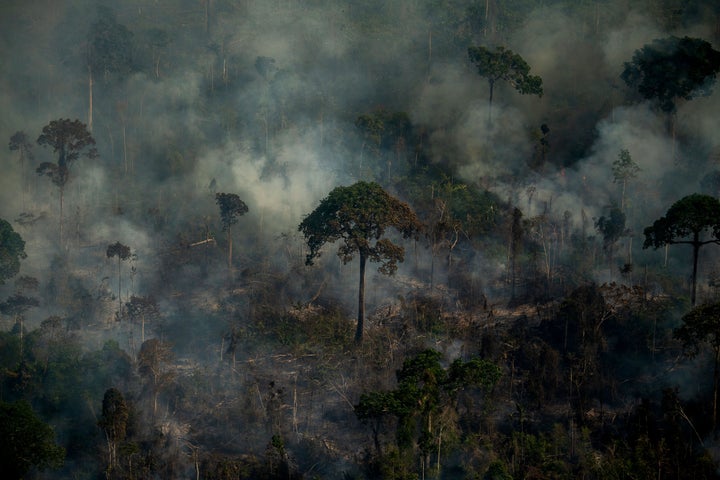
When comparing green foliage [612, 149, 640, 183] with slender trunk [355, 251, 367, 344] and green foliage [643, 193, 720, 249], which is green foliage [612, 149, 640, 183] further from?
slender trunk [355, 251, 367, 344]

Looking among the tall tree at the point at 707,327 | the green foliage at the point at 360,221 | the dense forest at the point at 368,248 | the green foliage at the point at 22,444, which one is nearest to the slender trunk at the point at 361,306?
the dense forest at the point at 368,248

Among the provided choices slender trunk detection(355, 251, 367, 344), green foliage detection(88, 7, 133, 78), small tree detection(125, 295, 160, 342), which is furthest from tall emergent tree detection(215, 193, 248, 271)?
green foliage detection(88, 7, 133, 78)

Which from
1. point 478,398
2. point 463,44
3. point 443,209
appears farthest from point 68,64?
point 478,398

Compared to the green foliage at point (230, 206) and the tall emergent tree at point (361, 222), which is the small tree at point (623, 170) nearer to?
the tall emergent tree at point (361, 222)

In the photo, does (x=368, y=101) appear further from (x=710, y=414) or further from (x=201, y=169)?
(x=710, y=414)

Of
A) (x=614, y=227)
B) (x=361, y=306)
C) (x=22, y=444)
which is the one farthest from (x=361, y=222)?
(x=22, y=444)

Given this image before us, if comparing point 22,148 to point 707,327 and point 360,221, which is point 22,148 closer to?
point 360,221
